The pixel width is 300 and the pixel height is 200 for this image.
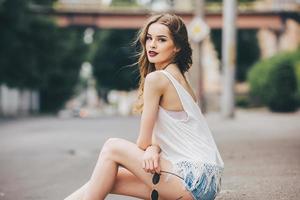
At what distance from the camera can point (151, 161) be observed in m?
4.39

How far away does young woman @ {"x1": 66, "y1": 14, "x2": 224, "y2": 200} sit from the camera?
4410mm

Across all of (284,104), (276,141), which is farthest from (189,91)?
(284,104)

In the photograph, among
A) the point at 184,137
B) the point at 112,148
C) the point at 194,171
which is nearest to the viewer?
the point at 194,171

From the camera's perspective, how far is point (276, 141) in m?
13.4

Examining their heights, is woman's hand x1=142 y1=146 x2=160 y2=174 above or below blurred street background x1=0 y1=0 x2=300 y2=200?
above

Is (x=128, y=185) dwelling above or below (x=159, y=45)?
below

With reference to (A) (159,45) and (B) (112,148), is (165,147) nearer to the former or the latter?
(B) (112,148)

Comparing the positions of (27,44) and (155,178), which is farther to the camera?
(27,44)

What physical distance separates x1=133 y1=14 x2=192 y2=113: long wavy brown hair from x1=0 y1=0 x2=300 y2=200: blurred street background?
0.40 m

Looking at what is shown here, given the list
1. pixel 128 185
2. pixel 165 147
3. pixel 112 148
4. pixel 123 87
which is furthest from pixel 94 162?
pixel 123 87

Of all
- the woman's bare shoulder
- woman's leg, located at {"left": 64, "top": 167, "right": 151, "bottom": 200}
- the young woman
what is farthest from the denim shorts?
the woman's bare shoulder

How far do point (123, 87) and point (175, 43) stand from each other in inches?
2507

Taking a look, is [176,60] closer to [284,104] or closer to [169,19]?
[169,19]

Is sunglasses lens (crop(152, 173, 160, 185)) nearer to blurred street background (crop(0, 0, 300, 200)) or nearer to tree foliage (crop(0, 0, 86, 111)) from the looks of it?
blurred street background (crop(0, 0, 300, 200))
